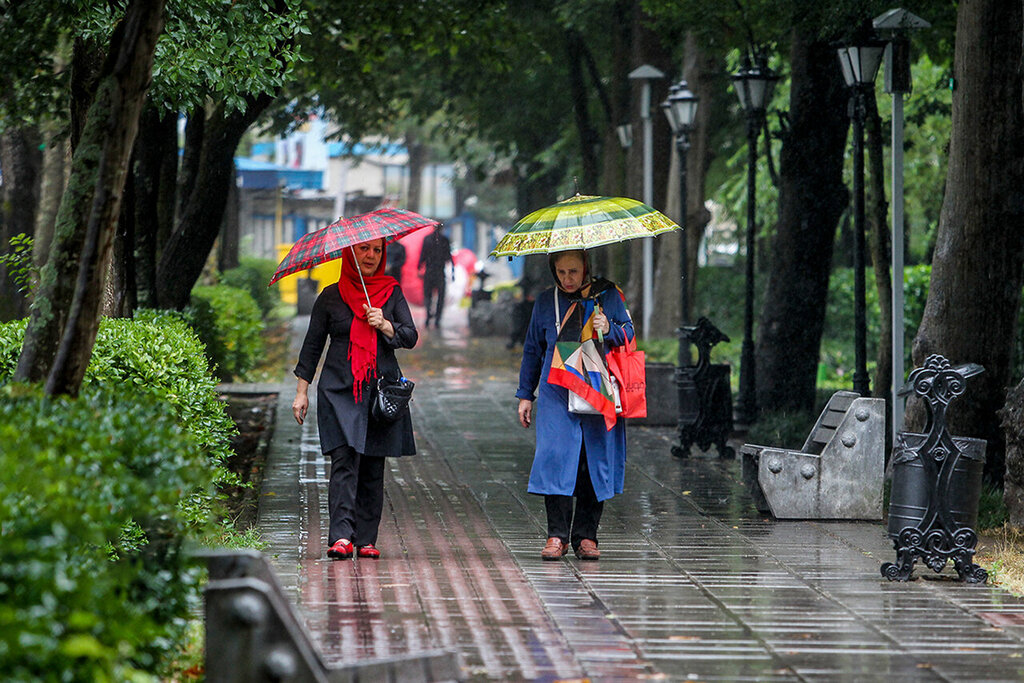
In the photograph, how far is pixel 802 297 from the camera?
15125mm

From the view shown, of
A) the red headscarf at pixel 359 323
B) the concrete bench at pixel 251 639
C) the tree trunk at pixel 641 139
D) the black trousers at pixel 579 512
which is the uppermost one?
the tree trunk at pixel 641 139

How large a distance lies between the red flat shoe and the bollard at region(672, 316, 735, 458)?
Result: 17.3 feet

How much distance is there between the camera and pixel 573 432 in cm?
795

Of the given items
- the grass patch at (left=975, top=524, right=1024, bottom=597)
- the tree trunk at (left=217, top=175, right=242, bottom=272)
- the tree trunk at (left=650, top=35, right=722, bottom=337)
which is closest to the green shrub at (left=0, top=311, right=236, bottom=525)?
the grass patch at (left=975, top=524, right=1024, bottom=597)

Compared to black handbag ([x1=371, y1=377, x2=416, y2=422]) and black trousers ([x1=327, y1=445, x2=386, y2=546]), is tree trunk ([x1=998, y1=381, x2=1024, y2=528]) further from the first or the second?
black trousers ([x1=327, y1=445, x2=386, y2=546])

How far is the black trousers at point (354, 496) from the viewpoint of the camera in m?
7.81

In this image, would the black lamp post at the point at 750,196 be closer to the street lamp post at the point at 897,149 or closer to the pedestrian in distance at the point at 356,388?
the street lamp post at the point at 897,149

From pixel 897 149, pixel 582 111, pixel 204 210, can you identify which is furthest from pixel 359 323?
pixel 582 111

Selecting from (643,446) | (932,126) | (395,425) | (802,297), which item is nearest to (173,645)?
(395,425)

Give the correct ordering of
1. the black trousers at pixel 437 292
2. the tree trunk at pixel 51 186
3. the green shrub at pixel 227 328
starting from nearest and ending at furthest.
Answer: the green shrub at pixel 227 328 < the tree trunk at pixel 51 186 < the black trousers at pixel 437 292

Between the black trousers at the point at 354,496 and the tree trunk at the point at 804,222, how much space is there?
8.11 metres

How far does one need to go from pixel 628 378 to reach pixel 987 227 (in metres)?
3.60

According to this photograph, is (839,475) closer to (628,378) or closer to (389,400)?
(628,378)

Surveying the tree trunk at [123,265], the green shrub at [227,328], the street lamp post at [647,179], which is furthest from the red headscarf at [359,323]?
the street lamp post at [647,179]
